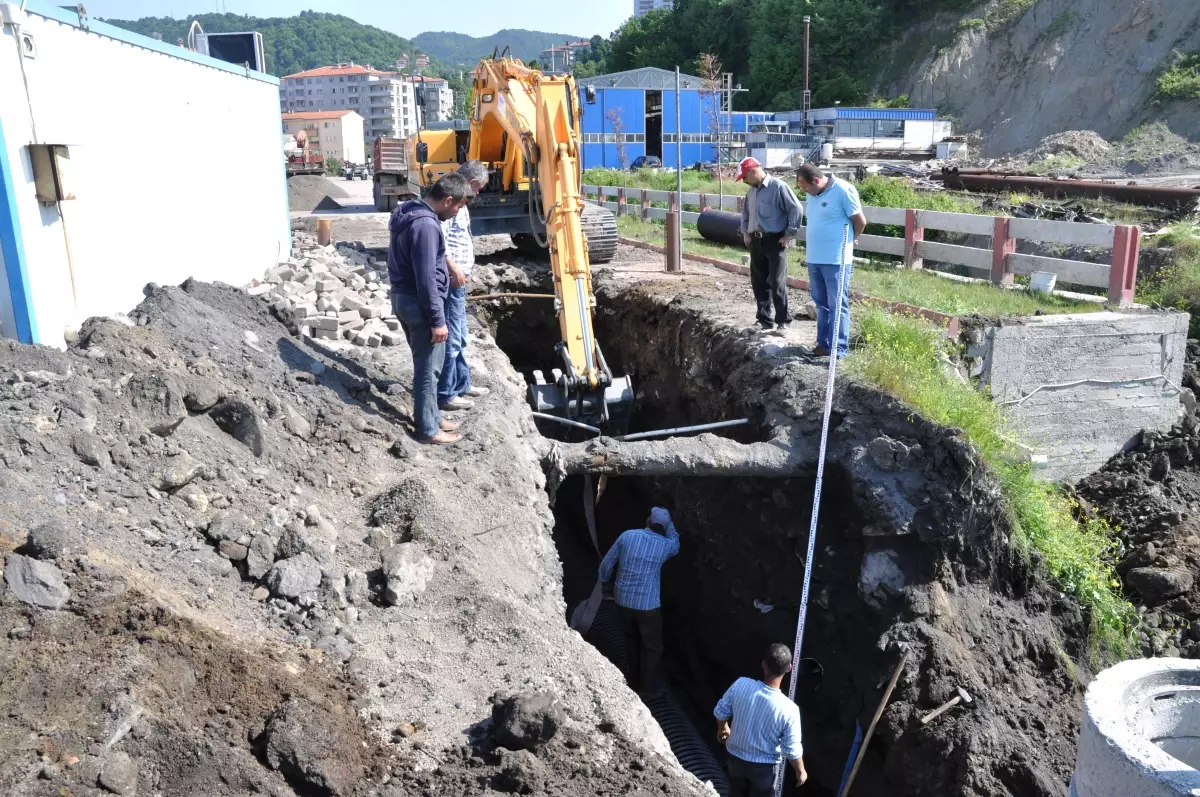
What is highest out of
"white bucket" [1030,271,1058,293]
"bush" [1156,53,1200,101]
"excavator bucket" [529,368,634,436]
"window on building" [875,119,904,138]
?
"bush" [1156,53,1200,101]

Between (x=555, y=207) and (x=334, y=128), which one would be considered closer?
(x=555, y=207)

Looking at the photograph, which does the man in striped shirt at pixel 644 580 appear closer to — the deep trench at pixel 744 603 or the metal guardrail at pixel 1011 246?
the deep trench at pixel 744 603

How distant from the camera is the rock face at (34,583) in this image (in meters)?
3.30

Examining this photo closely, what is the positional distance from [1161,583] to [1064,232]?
14.2ft

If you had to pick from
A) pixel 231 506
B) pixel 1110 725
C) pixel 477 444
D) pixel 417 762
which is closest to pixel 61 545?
pixel 231 506

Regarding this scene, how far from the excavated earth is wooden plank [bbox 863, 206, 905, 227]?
14.2ft

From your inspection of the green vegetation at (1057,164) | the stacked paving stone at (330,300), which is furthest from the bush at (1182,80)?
the stacked paving stone at (330,300)

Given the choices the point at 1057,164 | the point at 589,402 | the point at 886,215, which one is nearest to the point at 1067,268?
the point at 886,215

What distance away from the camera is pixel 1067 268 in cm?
1038

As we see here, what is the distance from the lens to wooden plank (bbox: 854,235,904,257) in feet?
43.1

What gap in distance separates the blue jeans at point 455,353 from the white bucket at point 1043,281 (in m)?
6.68

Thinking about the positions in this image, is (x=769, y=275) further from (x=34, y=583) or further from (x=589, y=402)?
(x=34, y=583)

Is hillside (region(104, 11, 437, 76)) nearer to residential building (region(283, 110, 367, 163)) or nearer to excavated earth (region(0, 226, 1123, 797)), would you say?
residential building (region(283, 110, 367, 163))

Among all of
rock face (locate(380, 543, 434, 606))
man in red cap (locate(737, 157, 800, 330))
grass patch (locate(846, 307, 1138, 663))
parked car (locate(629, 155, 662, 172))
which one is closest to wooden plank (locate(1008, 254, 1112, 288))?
grass patch (locate(846, 307, 1138, 663))
